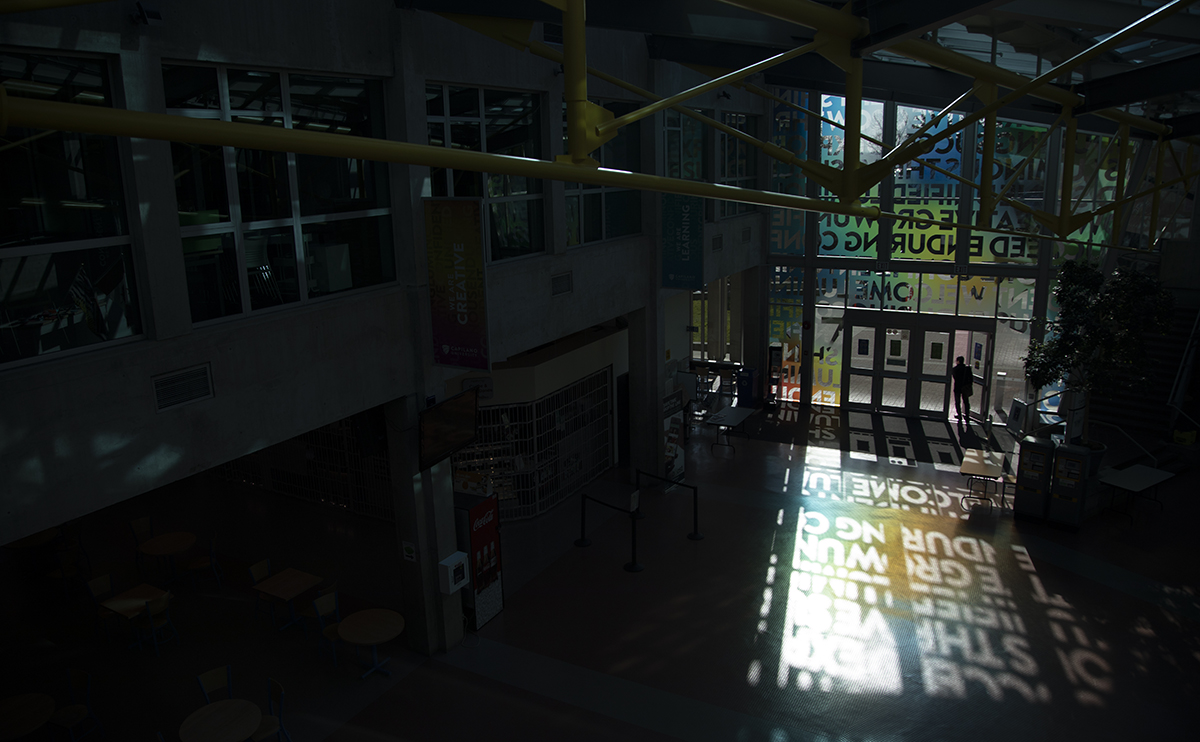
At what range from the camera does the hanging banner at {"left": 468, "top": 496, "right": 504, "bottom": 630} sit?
9711 millimetres

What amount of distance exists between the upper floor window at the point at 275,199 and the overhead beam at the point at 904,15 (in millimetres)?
4533

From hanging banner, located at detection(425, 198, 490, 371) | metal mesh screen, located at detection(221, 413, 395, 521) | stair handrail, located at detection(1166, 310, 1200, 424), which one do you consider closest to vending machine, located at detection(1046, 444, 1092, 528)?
stair handrail, located at detection(1166, 310, 1200, 424)

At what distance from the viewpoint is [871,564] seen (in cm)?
1143

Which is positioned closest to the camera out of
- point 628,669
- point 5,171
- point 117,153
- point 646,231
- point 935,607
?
point 5,171

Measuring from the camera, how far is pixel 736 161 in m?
17.6

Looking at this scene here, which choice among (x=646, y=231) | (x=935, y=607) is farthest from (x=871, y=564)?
(x=646, y=231)

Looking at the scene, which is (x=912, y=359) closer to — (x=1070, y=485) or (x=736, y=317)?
(x=736, y=317)

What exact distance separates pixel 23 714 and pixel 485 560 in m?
4.84

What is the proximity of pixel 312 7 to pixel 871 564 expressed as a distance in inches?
395

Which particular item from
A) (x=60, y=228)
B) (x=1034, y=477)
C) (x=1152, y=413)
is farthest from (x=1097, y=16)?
(x=1152, y=413)

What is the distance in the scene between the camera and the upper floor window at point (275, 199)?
673cm

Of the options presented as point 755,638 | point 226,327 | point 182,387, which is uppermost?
point 226,327

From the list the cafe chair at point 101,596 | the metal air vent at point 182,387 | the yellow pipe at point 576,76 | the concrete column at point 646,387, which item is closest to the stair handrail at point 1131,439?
the concrete column at point 646,387

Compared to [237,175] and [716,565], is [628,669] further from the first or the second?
[237,175]
